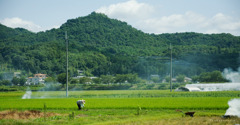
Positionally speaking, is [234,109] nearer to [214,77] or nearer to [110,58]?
[214,77]

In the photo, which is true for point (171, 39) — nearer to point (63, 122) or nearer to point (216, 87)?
point (216, 87)

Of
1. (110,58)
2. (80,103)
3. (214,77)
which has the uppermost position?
(110,58)

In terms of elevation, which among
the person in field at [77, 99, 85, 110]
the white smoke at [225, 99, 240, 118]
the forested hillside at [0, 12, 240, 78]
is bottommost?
the person in field at [77, 99, 85, 110]

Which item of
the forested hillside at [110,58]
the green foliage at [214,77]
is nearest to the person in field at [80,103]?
the green foliage at [214,77]

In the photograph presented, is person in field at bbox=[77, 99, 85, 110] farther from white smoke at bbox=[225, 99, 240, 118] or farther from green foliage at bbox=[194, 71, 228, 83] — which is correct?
green foliage at bbox=[194, 71, 228, 83]

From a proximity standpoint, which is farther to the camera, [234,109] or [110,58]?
[110,58]

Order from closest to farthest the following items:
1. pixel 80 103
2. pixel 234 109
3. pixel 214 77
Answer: pixel 234 109, pixel 80 103, pixel 214 77

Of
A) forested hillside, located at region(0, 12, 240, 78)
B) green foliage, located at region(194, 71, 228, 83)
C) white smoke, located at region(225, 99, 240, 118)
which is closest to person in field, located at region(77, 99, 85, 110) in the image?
white smoke, located at region(225, 99, 240, 118)

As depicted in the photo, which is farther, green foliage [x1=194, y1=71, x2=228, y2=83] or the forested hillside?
the forested hillside

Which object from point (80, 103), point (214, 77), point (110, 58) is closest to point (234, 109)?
point (80, 103)

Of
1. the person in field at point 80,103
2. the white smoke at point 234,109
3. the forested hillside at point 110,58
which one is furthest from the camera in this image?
the forested hillside at point 110,58

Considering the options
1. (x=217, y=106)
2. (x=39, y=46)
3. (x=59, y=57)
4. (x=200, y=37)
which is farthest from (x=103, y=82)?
(x=200, y=37)

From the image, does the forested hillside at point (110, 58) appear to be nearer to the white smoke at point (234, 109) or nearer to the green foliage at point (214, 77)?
the green foliage at point (214, 77)

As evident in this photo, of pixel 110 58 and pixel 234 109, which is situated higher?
pixel 110 58
